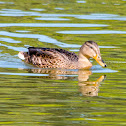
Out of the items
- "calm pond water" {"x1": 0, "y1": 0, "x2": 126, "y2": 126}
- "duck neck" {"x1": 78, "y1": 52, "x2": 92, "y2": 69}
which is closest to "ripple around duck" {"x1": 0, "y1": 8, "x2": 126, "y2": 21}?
"calm pond water" {"x1": 0, "y1": 0, "x2": 126, "y2": 126}

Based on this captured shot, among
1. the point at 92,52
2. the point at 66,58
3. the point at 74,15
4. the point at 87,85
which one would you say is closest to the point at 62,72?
the point at 66,58

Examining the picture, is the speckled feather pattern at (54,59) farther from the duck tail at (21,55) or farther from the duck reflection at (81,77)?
the duck tail at (21,55)

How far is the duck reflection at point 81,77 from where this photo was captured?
11328 mm

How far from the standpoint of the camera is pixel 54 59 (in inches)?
559

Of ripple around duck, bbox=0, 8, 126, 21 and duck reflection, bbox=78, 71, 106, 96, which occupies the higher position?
ripple around duck, bbox=0, 8, 126, 21

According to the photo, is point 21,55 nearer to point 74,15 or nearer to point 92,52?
point 92,52

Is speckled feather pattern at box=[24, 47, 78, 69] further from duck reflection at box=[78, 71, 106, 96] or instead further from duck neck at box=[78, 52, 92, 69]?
duck reflection at box=[78, 71, 106, 96]

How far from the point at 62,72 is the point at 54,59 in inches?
28.9

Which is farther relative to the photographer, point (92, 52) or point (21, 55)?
point (21, 55)

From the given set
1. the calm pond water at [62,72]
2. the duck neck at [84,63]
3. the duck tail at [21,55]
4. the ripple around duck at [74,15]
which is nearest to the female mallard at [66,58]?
the duck neck at [84,63]

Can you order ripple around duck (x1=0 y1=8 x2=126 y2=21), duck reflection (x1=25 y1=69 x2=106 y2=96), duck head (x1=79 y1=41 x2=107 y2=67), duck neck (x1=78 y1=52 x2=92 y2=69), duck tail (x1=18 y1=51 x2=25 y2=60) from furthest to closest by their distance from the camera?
ripple around duck (x1=0 y1=8 x2=126 y2=21) < duck tail (x1=18 y1=51 x2=25 y2=60) < duck neck (x1=78 y1=52 x2=92 y2=69) < duck head (x1=79 y1=41 x2=107 y2=67) < duck reflection (x1=25 y1=69 x2=106 y2=96)

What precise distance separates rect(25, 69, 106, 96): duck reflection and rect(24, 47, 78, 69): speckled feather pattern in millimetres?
312

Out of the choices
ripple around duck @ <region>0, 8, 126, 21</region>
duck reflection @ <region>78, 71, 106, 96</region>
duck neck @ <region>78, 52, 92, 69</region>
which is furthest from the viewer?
ripple around duck @ <region>0, 8, 126, 21</region>

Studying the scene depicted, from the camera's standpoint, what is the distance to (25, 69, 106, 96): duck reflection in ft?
37.2
